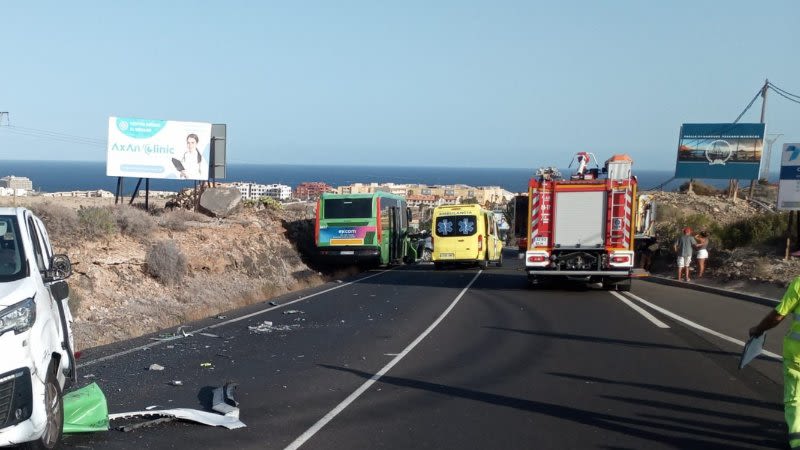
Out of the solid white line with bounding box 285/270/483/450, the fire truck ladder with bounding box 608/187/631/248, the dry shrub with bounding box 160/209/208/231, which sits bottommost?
the solid white line with bounding box 285/270/483/450

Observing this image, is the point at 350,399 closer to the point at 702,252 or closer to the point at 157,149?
the point at 702,252

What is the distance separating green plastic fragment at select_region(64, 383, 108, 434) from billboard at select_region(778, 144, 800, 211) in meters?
19.8

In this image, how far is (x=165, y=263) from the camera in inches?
817

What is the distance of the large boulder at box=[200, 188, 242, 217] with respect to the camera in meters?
32.7

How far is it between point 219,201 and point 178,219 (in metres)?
6.47

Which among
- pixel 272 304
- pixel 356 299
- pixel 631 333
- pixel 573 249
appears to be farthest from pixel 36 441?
pixel 573 249

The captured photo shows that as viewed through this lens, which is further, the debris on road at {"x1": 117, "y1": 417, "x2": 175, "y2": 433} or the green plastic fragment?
the debris on road at {"x1": 117, "y1": 417, "x2": 175, "y2": 433}

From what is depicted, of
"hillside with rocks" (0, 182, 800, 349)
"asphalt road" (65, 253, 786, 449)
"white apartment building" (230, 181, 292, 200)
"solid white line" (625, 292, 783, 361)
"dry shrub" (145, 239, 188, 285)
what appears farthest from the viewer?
"white apartment building" (230, 181, 292, 200)

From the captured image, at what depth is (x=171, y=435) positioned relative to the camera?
712cm

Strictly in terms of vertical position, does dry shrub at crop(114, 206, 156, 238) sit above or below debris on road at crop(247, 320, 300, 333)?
above

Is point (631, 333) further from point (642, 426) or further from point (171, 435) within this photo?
point (171, 435)

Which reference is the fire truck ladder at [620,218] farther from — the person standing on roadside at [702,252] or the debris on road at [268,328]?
the debris on road at [268,328]

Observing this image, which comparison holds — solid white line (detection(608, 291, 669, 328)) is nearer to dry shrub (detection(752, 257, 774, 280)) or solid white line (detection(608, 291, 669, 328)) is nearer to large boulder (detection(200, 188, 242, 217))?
dry shrub (detection(752, 257, 774, 280))

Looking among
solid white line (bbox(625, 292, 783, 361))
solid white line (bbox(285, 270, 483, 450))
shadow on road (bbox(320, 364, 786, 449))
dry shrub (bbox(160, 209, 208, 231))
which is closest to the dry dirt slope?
dry shrub (bbox(160, 209, 208, 231))
